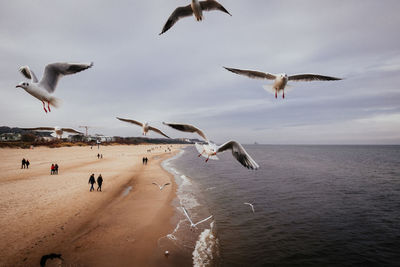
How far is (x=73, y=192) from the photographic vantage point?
16641mm

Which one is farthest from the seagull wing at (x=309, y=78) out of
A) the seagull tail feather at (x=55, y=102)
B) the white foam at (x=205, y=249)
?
the white foam at (x=205, y=249)

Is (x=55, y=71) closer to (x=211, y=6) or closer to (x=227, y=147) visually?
(x=227, y=147)

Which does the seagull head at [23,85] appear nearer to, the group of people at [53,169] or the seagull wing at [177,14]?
the seagull wing at [177,14]

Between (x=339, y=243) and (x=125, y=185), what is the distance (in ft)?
58.1

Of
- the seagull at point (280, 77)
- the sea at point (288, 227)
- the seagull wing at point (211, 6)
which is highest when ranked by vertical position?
the seagull wing at point (211, 6)

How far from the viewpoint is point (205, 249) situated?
32.6ft

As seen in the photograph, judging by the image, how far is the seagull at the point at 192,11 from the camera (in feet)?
24.2

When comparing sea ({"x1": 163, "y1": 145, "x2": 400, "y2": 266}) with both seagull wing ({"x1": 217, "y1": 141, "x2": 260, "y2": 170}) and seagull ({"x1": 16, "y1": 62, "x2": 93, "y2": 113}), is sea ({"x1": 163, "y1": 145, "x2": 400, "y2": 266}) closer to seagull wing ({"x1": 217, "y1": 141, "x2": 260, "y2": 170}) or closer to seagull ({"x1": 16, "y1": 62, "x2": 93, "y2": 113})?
seagull wing ({"x1": 217, "y1": 141, "x2": 260, "y2": 170})

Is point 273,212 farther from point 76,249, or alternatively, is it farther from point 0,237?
point 0,237

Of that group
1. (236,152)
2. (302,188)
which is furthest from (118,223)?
(302,188)

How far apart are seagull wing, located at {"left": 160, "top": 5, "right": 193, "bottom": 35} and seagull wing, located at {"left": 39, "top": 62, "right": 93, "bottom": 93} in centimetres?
348

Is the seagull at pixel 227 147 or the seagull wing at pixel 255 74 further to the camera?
the seagull wing at pixel 255 74

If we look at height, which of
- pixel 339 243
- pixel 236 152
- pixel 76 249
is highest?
pixel 236 152

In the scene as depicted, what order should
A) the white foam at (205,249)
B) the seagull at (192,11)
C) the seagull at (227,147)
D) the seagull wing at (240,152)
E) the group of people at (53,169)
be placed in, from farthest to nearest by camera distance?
the group of people at (53,169) < the white foam at (205,249) < the seagull at (192,11) < the seagull wing at (240,152) < the seagull at (227,147)
